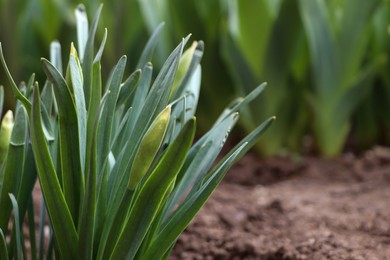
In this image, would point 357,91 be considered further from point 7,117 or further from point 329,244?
point 7,117

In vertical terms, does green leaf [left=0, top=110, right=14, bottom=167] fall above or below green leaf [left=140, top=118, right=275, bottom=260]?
above

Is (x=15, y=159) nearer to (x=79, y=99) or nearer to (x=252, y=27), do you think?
(x=79, y=99)

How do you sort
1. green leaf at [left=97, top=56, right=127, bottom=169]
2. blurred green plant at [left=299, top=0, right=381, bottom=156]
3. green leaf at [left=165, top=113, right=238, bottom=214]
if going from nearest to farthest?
green leaf at [left=97, top=56, right=127, bottom=169], green leaf at [left=165, top=113, right=238, bottom=214], blurred green plant at [left=299, top=0, right=381, bottom=156]

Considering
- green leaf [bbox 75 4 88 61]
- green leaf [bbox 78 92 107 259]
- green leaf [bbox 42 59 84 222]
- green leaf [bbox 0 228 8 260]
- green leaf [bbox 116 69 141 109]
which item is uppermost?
green leaf [bbox 75 4 88 61]

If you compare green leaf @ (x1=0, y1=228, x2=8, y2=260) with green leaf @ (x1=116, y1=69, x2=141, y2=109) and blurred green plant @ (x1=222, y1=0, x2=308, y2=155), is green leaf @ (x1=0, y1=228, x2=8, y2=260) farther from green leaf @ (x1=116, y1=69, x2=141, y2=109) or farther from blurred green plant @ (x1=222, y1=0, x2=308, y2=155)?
blurred green plant @ (x1=222, y1=0, x2=308, y2=155)

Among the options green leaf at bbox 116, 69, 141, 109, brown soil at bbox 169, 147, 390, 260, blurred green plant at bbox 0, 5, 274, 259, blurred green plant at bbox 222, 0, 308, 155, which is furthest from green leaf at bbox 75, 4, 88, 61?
blurred green plant at bbox 222, 0, 308, 155

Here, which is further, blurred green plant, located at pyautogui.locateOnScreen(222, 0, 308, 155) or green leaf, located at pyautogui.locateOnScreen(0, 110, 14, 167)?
blurred green plant, located at pyautogui.locateOnScreen(222, 0, 308, 155)

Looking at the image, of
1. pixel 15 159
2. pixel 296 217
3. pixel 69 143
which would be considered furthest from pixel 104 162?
pixel 296 217
